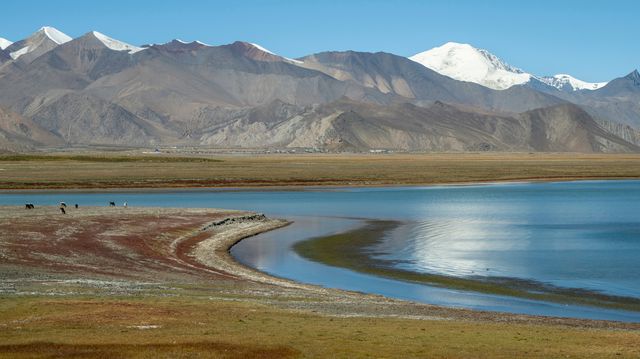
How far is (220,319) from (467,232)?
3701 centimetres

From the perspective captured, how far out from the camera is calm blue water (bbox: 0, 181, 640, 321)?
38000 mm

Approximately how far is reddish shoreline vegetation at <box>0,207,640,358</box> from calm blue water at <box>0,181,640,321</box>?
12.2 ft

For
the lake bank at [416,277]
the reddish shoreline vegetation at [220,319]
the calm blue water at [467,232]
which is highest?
the reddish shoreline vegetation at [220,319]

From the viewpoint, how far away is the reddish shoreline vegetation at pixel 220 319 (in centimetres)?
2075

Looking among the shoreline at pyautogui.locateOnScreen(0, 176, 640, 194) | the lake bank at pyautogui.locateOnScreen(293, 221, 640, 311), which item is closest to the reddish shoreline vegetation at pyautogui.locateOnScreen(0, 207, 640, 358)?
the lake bank at pyautogui.locateOnScreen(293, 221, 640, 311)

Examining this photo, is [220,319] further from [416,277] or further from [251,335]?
[416,277]

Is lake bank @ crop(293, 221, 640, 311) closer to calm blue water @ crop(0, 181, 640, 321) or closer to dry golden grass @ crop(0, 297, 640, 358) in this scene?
calm blue water @ crop(0, 181, 640, 321)

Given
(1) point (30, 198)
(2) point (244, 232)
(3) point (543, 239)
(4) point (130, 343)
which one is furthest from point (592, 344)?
(1) point (30, 198)

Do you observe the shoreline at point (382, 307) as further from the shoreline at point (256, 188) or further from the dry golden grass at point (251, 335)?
the shoreline at point (256, 188)

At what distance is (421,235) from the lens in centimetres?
5772

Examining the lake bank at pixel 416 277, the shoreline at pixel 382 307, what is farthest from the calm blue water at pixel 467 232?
the shoreline at pixel 382 307

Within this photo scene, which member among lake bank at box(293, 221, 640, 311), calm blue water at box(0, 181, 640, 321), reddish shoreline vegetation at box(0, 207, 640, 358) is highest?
reddish shoreline vegetation at box(0, 207, 640, 358)

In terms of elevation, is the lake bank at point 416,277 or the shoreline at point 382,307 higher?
the shoreline at point 382,307

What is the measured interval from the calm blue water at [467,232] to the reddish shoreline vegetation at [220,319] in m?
3.71
